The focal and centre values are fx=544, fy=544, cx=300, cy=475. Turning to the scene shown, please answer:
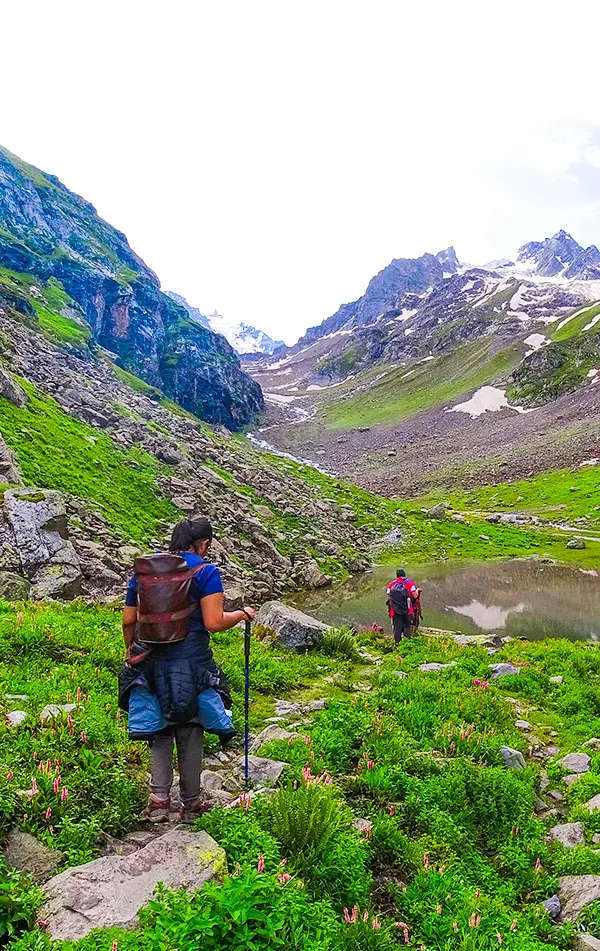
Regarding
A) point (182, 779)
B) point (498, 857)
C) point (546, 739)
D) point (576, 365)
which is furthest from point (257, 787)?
point (576, 365)

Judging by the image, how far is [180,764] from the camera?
20.3 ft

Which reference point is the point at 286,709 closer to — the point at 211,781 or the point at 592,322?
the point at 211,781

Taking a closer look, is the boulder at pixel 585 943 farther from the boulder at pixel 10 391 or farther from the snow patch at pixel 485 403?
the snow patch at pixel 485 403

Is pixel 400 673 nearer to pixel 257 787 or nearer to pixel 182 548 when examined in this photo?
pixel 257 787

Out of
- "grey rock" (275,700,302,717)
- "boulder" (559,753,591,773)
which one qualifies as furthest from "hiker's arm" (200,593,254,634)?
"boulder" (559,753,591,773)

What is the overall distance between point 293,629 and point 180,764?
354 inches

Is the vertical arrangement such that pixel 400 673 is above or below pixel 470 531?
above

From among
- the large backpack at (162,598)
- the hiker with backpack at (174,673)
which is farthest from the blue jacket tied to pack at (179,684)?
the large backpack at (162,598)

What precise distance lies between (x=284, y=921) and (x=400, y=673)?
9.99 metres

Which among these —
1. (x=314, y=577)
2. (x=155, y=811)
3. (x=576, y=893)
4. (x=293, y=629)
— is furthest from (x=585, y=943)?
(x=314, y=577)

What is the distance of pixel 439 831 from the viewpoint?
7016 mm

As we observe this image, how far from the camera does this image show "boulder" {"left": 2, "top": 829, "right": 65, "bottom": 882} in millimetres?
4879

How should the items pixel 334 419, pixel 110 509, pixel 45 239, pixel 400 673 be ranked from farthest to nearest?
pixel 334 419
pixel 45 239
pixel 110 509
pixel 400 673

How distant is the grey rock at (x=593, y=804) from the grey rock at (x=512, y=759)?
1.03 m
